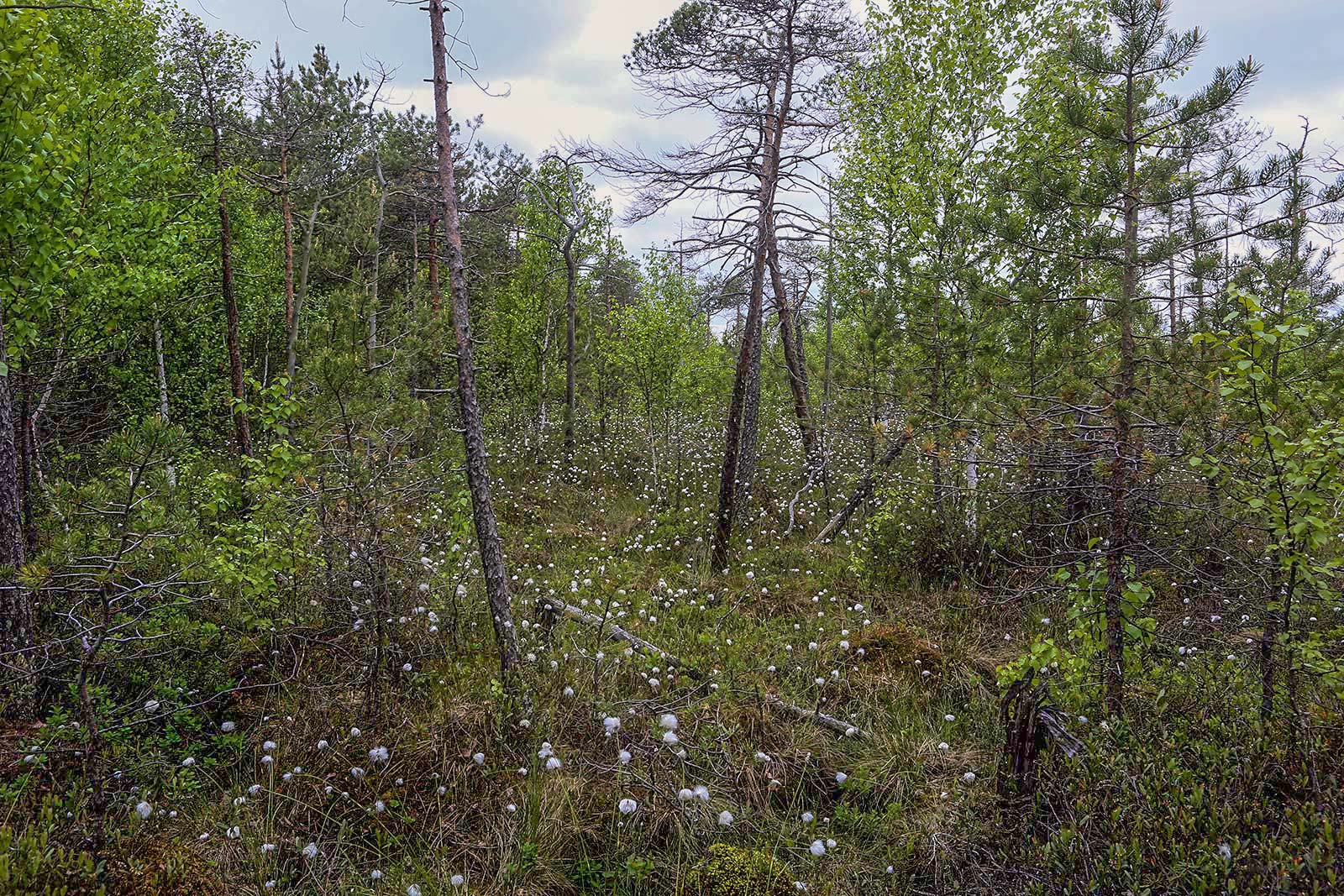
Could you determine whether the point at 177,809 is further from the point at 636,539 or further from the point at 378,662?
the point at 636,539

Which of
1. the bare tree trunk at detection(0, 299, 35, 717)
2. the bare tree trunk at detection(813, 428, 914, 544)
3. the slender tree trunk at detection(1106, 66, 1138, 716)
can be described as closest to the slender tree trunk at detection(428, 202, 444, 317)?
the bare tree trunk at detection(0, 299, 35, 717)

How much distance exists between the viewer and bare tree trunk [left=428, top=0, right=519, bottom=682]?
17.2 ft

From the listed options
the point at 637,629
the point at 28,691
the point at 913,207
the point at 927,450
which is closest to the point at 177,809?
the point at 28,691

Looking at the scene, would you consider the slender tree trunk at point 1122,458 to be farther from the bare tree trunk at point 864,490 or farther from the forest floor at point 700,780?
the bare tree trunk at point 864,490

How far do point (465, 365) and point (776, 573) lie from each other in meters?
5.89

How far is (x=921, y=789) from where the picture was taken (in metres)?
4.57

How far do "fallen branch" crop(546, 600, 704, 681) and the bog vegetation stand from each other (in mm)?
76

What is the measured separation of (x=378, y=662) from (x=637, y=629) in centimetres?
312

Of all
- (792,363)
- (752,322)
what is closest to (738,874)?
(752,322)

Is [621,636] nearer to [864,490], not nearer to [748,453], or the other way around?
[864,490]

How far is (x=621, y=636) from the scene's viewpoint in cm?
689

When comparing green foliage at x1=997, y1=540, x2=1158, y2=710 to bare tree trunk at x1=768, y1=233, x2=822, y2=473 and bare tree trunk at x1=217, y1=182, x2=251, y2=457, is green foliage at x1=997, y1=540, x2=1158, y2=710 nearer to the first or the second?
bare tree trunk at x1=768, y1=233, x2=822, y2=473

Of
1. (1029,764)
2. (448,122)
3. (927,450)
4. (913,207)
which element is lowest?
(1029,764)

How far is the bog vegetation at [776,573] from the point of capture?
3.66 m
